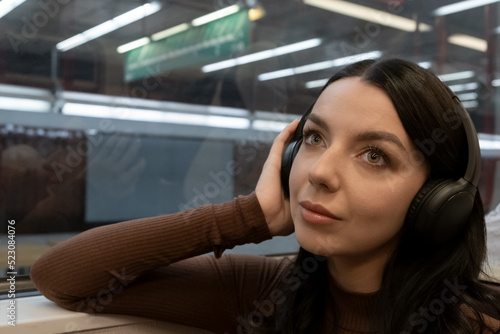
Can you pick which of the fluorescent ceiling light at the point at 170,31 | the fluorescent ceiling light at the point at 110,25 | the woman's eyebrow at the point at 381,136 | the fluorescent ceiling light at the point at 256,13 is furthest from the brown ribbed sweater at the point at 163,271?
the fluorescent ceiling light at the point at 256,13

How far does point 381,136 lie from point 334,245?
0.71 feet

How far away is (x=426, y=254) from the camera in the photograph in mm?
945

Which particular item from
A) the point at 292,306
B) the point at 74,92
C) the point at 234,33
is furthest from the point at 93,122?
the point at 292,306

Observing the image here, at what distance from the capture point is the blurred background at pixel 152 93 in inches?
49.6

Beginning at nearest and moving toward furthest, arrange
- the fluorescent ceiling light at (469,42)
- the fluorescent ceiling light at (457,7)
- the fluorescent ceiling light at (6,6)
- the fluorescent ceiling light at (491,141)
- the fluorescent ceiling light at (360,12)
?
the fluorescent ceiling light at (6,6)
the fluorescent ceiling light at (360,12)
the fluorescent ceiling light at (457,7)
the fluorescent ceiling light at (469,42)
the fluorescent ceiling light at (491,141)

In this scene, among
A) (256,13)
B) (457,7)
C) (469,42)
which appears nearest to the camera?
(256,13)

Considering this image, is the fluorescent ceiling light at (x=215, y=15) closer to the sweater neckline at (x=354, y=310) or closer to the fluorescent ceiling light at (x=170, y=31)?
the fluorescent ceiling light at (x=170, y=31)

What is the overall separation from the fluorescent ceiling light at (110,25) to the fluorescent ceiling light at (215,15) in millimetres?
162

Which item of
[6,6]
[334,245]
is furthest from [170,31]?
[334,245]

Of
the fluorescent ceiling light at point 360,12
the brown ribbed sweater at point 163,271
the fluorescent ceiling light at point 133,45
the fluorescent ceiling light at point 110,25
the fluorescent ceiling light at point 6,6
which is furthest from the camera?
the fluorescent ceiling light at point 360,12

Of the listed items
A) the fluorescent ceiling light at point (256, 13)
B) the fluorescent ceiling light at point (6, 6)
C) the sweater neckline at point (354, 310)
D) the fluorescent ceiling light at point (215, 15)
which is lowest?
the sweater neckline at point (354, 310)

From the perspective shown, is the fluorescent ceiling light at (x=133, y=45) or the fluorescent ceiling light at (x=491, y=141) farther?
the fluorescent ceiling light at (x=491, y=141)

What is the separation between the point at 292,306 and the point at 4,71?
0.96 m

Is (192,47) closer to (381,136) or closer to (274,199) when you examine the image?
(274,199)
